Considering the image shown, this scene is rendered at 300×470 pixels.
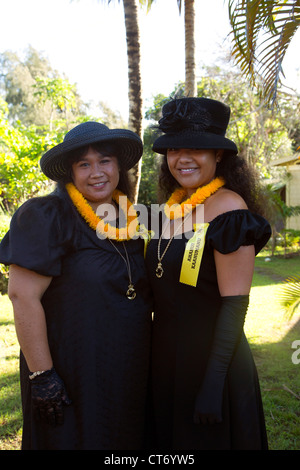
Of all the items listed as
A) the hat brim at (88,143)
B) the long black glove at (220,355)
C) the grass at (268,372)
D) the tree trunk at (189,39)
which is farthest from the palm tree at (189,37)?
the long black glove at (220,355)

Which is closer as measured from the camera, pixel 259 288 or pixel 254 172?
pixel 254 172

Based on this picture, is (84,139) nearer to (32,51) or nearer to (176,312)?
(176,312)

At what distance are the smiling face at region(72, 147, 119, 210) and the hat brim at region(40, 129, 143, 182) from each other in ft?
0.28

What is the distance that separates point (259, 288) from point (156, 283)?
22.2 ft

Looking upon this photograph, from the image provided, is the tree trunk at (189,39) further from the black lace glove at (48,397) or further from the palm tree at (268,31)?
the black lace glove at (48,397)

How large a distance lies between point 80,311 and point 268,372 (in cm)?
315

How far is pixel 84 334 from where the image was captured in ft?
6.65

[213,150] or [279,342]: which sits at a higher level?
[213,150]

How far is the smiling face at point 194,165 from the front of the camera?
210 cm

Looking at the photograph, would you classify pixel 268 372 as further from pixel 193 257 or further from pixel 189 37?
pixel 189 37

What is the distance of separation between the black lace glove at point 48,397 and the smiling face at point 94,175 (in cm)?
94

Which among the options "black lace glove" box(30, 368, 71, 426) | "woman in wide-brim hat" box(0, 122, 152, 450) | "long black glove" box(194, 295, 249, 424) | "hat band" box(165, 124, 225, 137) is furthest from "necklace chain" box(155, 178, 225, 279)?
"black lace glove" box(30, 368, 71, 426)

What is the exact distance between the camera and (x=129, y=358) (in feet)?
6.89

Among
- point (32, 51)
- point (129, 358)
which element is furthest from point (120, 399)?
point (32, 51)
